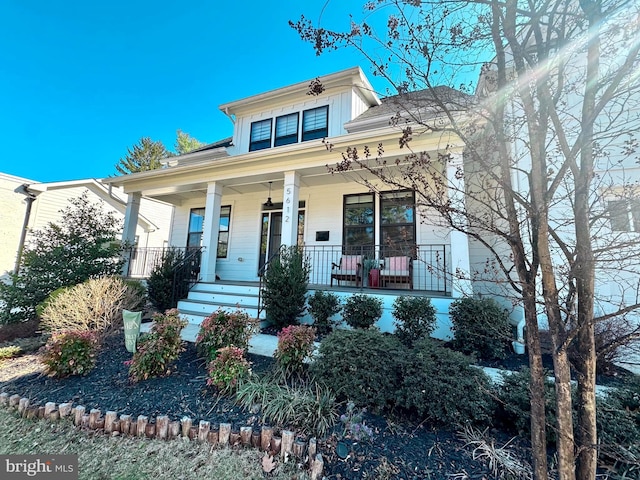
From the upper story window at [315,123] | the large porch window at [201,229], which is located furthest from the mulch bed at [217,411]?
the upper story window at [315,123]

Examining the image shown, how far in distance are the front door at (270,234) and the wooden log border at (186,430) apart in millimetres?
6372

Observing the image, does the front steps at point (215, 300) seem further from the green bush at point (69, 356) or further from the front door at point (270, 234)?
the green bush at point (69, 356)

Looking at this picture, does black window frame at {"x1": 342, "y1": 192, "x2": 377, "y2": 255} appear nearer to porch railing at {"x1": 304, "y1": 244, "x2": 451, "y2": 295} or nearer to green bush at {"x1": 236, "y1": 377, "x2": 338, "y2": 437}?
porch railing at {"x1": 304, "y1": 244, "x2": 451, "y2": 295}

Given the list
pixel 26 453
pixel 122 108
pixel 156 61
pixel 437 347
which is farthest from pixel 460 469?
pixel 122 108

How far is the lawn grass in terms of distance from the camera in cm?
218

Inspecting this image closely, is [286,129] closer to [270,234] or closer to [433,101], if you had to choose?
[270,234]

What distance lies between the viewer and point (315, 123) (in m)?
8.85

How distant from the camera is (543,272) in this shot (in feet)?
5.09

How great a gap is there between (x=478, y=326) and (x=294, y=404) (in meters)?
3.20

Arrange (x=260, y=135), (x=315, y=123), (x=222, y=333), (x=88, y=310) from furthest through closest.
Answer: (x=260, y=135), (x=315, y=123), (x=88, y=310), (x=222, y=333)

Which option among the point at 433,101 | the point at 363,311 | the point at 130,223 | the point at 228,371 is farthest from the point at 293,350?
the point at 130,223

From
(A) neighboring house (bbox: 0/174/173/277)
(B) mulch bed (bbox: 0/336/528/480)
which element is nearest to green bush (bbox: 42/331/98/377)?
(B) mulch bed (bbox: 0/336/528/480)

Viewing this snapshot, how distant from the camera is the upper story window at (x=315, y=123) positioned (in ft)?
28.6

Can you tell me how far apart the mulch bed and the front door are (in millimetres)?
4922
